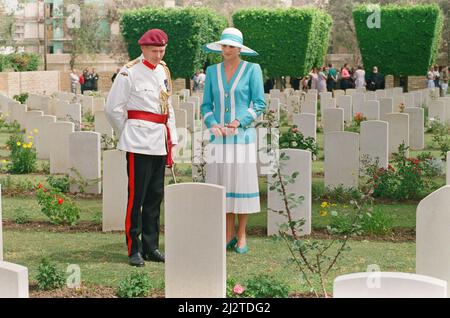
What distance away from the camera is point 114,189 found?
38.4 feet

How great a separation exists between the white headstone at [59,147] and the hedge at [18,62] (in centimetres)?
3057

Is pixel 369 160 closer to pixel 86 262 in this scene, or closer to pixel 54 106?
pixel 86 262

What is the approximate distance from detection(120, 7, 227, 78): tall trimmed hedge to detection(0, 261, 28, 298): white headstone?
35.6 meters

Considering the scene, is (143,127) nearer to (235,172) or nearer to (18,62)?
(235,172)

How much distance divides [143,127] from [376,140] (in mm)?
6333

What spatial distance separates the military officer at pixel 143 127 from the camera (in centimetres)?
974

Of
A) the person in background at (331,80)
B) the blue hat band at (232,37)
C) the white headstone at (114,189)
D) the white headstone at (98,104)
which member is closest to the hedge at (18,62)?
the person in background at (331,80)

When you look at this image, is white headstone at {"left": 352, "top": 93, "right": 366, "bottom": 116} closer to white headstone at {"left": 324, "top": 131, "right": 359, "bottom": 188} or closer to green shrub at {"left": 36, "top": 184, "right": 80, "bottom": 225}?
white headstone at {"left": 324, "top": 131, "right": 359, "bottom": 188}

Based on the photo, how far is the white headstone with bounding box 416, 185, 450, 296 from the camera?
773 centimetres

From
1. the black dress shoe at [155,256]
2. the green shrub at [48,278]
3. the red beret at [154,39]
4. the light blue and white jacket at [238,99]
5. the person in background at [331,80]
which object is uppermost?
the red beret at [154,39]

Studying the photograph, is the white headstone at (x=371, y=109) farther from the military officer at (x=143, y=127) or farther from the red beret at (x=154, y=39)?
the red beret at (x=154, y=39)

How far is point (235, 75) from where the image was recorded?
10.4 meters

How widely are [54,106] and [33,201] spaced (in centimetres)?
1506
